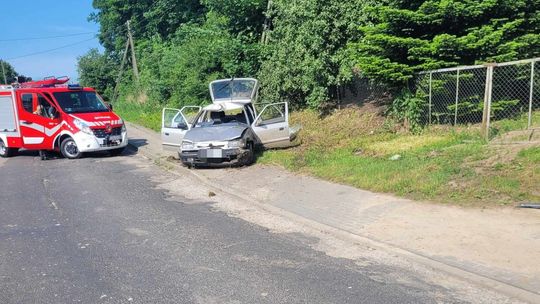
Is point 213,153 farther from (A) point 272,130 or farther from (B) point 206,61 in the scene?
(B) point 206,61

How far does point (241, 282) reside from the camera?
5324 millimetres

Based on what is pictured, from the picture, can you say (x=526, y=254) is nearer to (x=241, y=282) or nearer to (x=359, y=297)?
(x=359, y=297)

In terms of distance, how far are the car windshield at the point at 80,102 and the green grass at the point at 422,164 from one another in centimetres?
705

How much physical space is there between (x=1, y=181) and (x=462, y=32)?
1202cm

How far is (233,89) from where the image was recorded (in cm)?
1475

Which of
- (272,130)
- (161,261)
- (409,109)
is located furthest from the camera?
(272,130)

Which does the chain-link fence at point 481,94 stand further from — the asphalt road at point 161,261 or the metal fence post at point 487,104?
the asphalt road at point 161,261

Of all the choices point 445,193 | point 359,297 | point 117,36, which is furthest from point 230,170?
point 117,36

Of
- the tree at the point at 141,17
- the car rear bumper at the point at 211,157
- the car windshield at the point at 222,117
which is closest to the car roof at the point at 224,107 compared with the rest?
the car windshield at the point at 222,117

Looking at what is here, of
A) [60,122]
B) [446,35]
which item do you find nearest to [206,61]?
[60,122]

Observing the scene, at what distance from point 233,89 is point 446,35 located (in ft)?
20.4

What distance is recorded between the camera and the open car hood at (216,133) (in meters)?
12.0

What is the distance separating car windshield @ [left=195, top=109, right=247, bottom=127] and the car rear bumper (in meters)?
1.53

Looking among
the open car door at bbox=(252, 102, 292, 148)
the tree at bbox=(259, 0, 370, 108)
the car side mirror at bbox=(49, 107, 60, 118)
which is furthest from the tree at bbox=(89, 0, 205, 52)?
the open car door at bbox=(252, 102, 292, 148)
